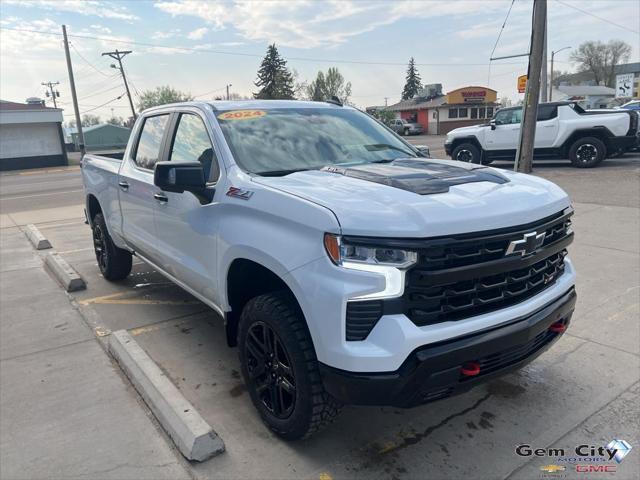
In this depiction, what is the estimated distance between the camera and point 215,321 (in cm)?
469

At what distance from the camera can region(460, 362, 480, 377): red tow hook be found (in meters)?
2.34

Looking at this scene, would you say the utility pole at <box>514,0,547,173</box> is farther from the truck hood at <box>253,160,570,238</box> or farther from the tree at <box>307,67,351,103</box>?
the tree at <box>307,67,351,103</box>

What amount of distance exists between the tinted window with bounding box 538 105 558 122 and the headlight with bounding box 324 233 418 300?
13795 millimetres

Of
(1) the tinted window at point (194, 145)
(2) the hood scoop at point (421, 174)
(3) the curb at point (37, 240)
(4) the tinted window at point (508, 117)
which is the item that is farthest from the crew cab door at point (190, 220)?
(4) the tinted window at point (508, 117)

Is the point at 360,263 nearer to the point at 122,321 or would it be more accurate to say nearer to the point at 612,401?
the point at 612,401

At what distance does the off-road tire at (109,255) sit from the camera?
18.6ft

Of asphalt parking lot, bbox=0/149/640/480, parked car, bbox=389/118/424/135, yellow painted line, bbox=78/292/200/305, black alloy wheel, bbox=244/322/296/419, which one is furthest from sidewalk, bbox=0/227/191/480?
parked car, bbox=389/118/424/135

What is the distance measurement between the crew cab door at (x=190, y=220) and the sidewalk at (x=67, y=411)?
0.89m

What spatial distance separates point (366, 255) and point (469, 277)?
483 mm

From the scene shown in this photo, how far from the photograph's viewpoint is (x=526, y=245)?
247 centimetres

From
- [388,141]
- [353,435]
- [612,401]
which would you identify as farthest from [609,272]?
[353,435]

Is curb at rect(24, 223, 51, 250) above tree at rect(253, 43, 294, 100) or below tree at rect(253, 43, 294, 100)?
below

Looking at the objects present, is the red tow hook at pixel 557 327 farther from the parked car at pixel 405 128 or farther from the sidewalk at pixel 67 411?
the parked car at pixel 405 128

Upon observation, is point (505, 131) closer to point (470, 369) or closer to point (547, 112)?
point (547, 112)
